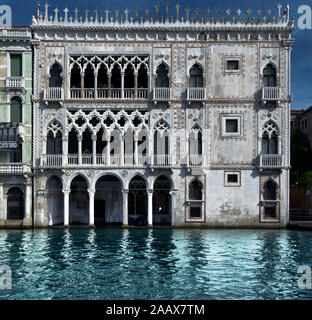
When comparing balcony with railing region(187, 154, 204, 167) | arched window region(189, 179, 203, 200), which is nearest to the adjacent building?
balcony with railing region(187, 154, 204, 167)

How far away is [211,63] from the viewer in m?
26.0

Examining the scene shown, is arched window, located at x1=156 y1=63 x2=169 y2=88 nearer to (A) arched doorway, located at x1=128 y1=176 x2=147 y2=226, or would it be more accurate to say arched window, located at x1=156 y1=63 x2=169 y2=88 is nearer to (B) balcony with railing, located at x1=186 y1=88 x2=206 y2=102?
(B) balcony with railing, located at x1=186 y1=88 x2=206 y2=102

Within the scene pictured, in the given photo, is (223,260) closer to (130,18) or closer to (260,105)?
(260,105)

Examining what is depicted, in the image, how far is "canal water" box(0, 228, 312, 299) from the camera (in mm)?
11141

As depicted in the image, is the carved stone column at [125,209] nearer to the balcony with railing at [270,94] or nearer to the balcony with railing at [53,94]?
the balcony with railing at [53,94]

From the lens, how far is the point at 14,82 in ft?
84.7

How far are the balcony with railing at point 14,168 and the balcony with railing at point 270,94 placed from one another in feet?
53.0

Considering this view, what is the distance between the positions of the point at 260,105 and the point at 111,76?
1034 centimetres

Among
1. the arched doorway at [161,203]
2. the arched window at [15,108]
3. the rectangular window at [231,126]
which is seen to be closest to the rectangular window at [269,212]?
the rectangular window at [231,126]

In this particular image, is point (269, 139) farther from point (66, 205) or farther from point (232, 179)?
point (66, 205)

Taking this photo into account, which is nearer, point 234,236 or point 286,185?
point 234,236

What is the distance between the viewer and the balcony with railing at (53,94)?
2556 cm

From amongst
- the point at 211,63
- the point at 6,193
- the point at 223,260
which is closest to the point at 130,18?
the point at 211,63

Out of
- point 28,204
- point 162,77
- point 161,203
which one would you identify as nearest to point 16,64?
point 28,204
